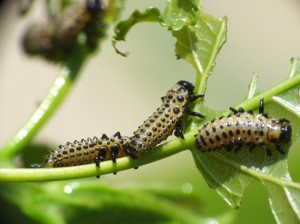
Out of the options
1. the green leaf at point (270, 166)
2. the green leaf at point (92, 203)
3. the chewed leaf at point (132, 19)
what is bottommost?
the green leaf at point (92, 203)

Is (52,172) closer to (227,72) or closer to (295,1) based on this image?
(227,72)

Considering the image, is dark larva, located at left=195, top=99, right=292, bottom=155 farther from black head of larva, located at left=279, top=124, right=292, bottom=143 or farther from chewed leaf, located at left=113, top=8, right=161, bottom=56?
chewed leaf, located at left=113, top=8, right=161, bottom=56

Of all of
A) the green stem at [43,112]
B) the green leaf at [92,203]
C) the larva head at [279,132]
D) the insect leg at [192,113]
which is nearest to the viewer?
the larva head at [279,132]

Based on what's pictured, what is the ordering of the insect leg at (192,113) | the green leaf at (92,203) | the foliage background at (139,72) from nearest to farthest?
the insect leg at (192,113)
the green leaf at (92,203)
the foliage background at (139,72)

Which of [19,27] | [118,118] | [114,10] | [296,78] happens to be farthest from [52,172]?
[19,27]

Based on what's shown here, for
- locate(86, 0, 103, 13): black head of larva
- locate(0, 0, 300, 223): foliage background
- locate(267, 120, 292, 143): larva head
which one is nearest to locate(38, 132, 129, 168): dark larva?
locate(267, 120, 292, 143): larva head

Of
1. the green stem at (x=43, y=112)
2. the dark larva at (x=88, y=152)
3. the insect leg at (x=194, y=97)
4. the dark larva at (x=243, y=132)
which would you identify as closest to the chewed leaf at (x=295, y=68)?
the dark larva at (x=243, y=132)

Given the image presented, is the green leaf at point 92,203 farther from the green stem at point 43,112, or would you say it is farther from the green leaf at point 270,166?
the green leaf at point 270,166
